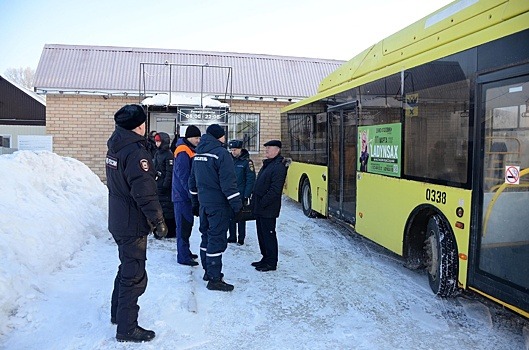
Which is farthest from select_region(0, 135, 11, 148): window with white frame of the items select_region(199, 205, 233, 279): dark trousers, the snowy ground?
select_region(199, 205, 233, 279): dark trousers

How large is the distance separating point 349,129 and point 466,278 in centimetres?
408

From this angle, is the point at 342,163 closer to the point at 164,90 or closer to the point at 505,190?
the point at 505,190

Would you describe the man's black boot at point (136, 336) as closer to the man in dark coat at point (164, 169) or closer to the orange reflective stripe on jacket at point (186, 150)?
the orange reflective stripe on jacket at point (186, 150)

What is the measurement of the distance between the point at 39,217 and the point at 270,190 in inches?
128

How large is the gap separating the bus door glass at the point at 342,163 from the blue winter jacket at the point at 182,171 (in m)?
3.09

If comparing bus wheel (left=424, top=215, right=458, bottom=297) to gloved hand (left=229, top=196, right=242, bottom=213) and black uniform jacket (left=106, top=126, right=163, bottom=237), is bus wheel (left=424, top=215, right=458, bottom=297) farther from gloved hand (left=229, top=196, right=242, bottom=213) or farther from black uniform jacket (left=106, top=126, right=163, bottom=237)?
black uniform jacket (left=106, top=126, right=163, bottom=237)

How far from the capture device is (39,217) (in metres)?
6.46

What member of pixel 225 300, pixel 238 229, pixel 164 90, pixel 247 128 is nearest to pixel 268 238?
pixel 225 300

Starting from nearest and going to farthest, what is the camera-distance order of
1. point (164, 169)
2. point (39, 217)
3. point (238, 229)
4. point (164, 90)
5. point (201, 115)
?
point (39, 217)
point (164, 169)
point (238, 229)
point (201, 115)
point (164, 90)

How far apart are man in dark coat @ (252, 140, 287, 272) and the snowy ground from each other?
31 centimetres

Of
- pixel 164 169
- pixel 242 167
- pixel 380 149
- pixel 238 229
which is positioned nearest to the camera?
pixel 380 149

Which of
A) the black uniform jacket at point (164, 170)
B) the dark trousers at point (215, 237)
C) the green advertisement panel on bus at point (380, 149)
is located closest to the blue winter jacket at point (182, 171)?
the dark trousers at point (215, 237)

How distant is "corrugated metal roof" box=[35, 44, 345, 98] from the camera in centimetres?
1681

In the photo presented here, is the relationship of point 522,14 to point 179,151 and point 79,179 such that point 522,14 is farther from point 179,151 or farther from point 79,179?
point 79,179
